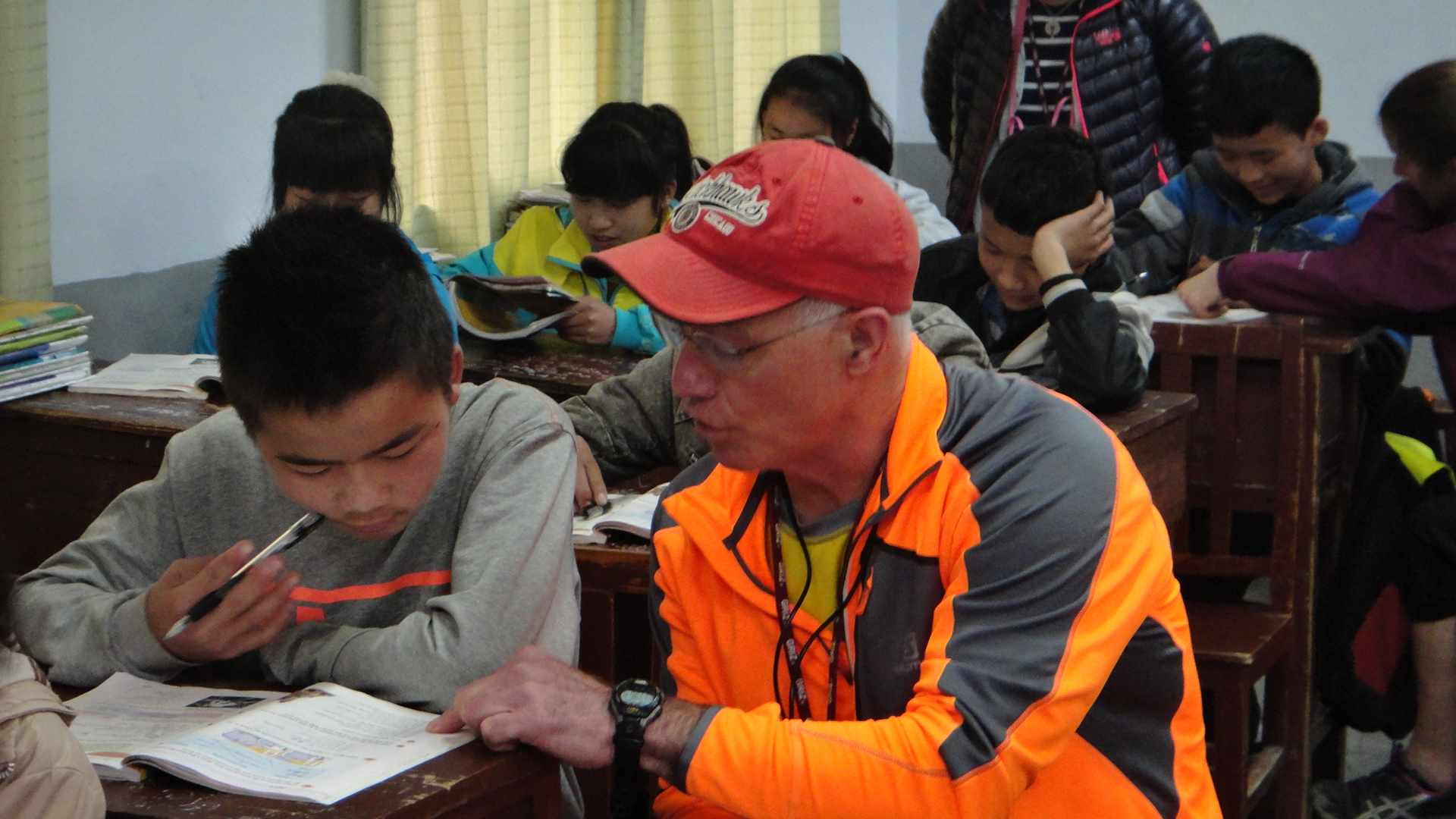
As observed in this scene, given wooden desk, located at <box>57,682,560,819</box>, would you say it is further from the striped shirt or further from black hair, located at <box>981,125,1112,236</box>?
the striped shirt

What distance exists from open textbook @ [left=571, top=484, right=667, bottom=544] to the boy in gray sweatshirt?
32 centimetres

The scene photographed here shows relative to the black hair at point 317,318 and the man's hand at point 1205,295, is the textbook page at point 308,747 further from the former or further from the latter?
the man's hand at point 1205,295

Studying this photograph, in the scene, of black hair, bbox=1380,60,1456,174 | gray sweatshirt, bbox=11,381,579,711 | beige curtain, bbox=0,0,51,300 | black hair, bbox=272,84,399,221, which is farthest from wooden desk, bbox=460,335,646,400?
black hair, bbox=1380,60,1456,174

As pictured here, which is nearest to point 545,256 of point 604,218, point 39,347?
point 604,218

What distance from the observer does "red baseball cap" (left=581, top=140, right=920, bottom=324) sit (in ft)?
3.68

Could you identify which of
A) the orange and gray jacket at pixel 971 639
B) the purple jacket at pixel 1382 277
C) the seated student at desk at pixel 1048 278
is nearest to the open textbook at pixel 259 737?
the orange and gray jacket at pixel 971 639

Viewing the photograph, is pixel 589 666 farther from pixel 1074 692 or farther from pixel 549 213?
pixel 549 213

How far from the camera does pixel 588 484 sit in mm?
1960

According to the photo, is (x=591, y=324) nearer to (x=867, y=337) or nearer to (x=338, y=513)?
(x=338, y=513)

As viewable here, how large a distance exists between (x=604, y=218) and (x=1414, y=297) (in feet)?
5.44

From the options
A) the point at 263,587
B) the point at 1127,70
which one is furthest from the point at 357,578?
the point at 1127,70

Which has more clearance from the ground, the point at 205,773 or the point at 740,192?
the point at 740,192

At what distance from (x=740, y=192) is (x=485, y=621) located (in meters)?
0.48

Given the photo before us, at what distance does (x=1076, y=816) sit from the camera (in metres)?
1.19
